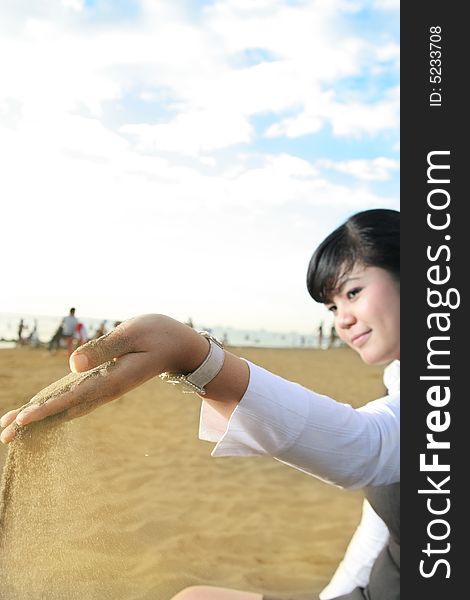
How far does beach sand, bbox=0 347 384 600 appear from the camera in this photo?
1.64 meters

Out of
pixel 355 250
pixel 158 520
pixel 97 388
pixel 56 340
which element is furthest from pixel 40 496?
pixel 56 340

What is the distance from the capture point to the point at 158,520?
459 cm

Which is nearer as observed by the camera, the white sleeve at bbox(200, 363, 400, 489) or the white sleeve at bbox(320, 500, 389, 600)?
the white sleeve at bbox(200, 363, 400, 489)

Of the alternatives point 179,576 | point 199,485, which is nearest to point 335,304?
point 179,576

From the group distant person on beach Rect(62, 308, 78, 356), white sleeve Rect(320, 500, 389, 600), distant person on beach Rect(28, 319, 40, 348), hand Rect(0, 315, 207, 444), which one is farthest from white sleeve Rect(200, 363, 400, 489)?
distant person on beach Rect(28, 319, 40, 348)

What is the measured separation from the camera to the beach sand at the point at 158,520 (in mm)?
1643

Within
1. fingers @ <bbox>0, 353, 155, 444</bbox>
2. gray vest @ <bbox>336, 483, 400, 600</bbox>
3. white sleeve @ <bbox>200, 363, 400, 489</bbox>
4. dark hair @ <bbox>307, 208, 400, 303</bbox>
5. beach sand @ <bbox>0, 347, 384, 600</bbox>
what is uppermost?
dark hair @ <bbox>307, 208, 400, 303</bbox>

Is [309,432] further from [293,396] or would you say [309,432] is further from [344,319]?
[344,319]

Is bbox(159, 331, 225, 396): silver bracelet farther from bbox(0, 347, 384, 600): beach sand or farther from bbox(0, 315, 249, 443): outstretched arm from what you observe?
bbox(0, 347, 384, 600): beach sand

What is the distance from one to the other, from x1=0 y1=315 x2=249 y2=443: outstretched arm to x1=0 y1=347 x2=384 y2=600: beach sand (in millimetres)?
342

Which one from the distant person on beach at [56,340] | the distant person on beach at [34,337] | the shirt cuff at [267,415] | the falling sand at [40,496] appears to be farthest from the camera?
the distant person on beach at [34,337]

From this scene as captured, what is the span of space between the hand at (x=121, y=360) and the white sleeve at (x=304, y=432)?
15 cm

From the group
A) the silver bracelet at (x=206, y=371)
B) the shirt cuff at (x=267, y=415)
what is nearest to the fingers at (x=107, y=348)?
the silver bracelet at (x=206, y=371)

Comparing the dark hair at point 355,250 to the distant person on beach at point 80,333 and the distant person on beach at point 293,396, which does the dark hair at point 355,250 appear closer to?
the distant person on beach at point 293,396
